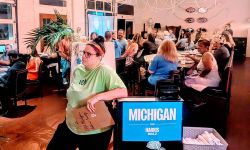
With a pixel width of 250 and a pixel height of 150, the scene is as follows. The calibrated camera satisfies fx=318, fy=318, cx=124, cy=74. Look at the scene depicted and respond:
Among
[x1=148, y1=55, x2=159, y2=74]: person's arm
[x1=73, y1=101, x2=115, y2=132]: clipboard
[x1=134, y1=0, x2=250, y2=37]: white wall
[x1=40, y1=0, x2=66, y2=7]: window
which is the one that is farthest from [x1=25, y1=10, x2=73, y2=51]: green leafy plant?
[x1=134, y1=0, x2=250, y2=37]: white wall

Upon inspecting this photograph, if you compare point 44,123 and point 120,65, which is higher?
point 120,65

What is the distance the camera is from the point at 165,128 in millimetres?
1936

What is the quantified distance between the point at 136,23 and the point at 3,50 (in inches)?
349

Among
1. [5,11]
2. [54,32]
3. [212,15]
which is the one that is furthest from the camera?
[212,15]

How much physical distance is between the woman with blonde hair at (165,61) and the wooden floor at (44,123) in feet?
3.84

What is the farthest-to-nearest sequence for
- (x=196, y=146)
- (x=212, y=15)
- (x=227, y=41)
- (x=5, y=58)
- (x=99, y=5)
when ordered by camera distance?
1. (x=212, y=15)
2. (x=99, y=5)
3. (x=227, y=41)
4. (x=5, y=58)
5. (x=196, y=146)

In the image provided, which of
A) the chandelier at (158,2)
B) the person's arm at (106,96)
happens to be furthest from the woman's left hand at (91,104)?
the chandelier at (158,2)

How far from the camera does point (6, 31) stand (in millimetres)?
7555

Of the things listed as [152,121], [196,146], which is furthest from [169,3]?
[152,121]

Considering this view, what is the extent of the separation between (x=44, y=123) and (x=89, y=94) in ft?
9.10

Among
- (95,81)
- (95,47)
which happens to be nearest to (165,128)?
(95,81)

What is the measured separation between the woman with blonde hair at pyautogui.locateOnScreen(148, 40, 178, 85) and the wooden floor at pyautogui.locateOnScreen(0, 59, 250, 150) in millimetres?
1172

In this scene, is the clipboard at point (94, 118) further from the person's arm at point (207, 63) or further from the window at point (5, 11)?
the window at point (5, 11)

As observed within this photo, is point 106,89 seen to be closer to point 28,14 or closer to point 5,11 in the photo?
point 5,11
